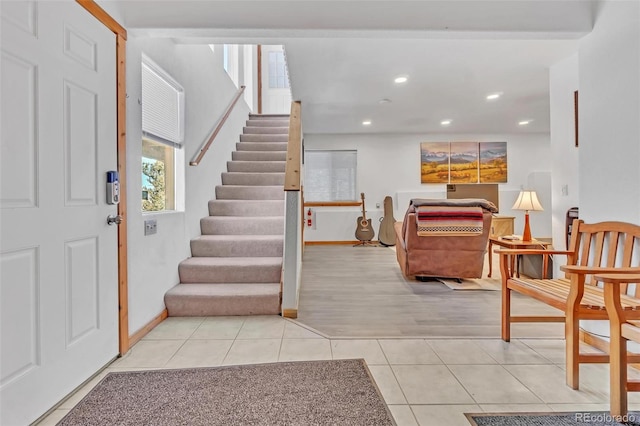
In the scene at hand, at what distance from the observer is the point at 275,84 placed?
823 centimetres

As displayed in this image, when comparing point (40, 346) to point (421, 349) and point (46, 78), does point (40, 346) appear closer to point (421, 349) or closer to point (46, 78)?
point (46, 78)

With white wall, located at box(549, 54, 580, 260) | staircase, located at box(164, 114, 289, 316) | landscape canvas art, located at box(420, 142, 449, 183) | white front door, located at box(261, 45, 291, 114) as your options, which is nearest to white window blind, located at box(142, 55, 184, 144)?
staircase, located at box(164, 114, 289, 316)

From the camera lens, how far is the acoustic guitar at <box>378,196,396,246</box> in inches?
267

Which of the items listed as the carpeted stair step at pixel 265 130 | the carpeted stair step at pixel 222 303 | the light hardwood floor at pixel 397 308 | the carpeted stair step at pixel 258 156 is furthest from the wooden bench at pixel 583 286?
the carpeted stair step at pixel 265 130

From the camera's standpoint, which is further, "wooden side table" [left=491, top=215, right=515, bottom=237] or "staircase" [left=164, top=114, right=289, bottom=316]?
"wooden side table" [left=491, top=215, right=515, bottom=237]

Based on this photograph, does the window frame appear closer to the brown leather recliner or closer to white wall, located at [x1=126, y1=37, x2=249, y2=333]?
white wall, located at [x1=126, y1=37, x2=249, y2=333]

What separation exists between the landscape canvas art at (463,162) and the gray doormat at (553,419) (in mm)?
6290

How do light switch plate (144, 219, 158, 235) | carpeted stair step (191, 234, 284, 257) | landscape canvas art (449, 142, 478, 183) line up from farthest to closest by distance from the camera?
landscape canvas art (449, 142, 478, 183), carpeted stair step (191, 234, 284, 257), light switch plate (144, 219, 158, 235)

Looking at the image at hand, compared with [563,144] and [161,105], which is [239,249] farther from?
[563,144]

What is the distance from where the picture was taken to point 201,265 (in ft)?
9.88

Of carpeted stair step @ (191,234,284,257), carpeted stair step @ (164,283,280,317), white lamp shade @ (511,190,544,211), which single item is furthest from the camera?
white lamp shade @ (511,190,544,211)

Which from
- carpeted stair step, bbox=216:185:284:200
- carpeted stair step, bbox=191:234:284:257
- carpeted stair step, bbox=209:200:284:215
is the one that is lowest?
carpeted stair step, bbox=191:234:284:257

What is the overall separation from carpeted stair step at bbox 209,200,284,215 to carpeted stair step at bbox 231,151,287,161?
120 centimetres

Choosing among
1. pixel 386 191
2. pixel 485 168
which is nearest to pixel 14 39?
pixel 386 191
